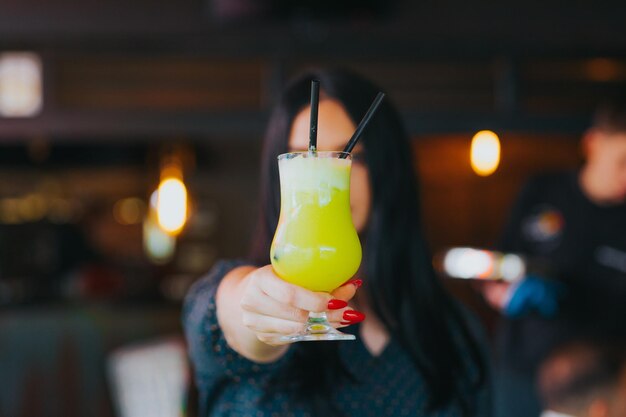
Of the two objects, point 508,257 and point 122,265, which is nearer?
point 508,257

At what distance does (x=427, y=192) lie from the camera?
8383mm

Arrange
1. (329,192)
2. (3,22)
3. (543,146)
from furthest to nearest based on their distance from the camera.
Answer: (543,146) < (3,22) < (329,192)

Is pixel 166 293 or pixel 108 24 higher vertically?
pixel 108 24

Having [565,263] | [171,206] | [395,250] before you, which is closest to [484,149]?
[565,263]

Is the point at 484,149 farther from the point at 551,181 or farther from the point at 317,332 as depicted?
the point at 317,332

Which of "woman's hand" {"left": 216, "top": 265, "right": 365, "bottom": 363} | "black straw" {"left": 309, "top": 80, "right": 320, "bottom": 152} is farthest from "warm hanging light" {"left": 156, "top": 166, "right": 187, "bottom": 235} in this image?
"black straw" {"left": 309, "top": 80, "right": 320, "bottom": 152}

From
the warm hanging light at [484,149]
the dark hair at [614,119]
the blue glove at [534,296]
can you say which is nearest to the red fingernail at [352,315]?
the blue glove at [534,296]

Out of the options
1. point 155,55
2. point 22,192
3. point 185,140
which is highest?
point 155,55

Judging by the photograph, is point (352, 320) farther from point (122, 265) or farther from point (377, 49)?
point (122, 265)

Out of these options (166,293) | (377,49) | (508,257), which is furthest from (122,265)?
(508,257)

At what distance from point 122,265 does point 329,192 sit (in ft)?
22.0

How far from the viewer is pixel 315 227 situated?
4.01 feet

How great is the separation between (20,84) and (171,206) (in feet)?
3.94

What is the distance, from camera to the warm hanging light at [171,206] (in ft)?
15.8
